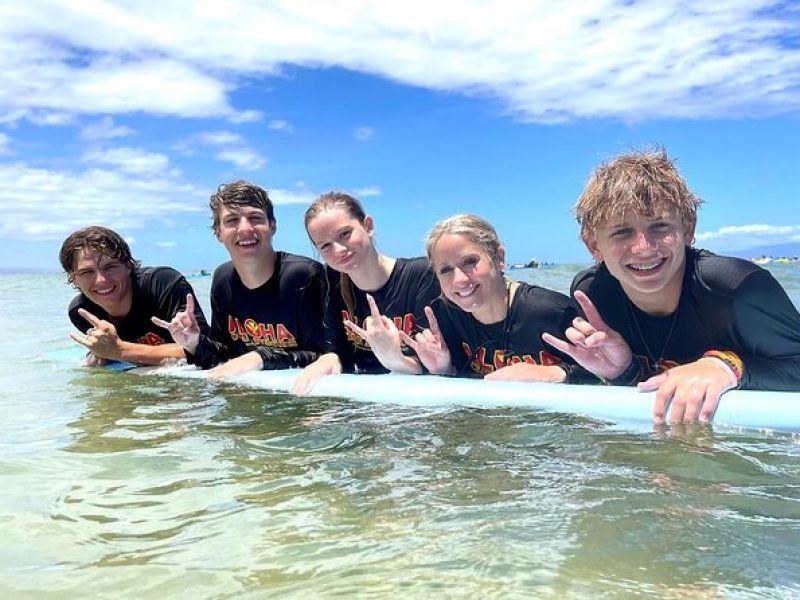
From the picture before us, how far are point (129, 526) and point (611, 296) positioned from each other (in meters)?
2.30

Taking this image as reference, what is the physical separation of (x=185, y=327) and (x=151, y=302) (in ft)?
2.16

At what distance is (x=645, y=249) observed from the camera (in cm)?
286

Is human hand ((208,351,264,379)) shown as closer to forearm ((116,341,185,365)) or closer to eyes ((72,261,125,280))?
forearm ((116,341,185,365))

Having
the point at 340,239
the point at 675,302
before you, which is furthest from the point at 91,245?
the point at 675,302

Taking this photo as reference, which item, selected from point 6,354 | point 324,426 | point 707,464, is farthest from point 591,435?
point 6,354

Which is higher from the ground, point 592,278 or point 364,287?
point 592,278

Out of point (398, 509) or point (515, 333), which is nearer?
point (398, 509)

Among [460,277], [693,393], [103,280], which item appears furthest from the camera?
[103,280]

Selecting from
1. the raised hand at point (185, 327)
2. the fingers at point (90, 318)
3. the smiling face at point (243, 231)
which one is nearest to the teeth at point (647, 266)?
the smiling face at point (243, 231)

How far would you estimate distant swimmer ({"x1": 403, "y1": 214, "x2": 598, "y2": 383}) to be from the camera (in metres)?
3.62

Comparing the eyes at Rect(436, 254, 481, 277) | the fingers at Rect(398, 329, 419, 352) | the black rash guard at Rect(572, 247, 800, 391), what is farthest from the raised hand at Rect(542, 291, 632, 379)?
the fingers at Rect(398, 329, 419, 352)

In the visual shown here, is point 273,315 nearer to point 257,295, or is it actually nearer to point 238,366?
point 257,295

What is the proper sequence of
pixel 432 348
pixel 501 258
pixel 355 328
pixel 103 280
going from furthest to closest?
1. pixel 103 280
2. pixel 355 328
3. pixel 432 348
4. pixel 501 258

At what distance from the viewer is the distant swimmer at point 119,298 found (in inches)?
201
